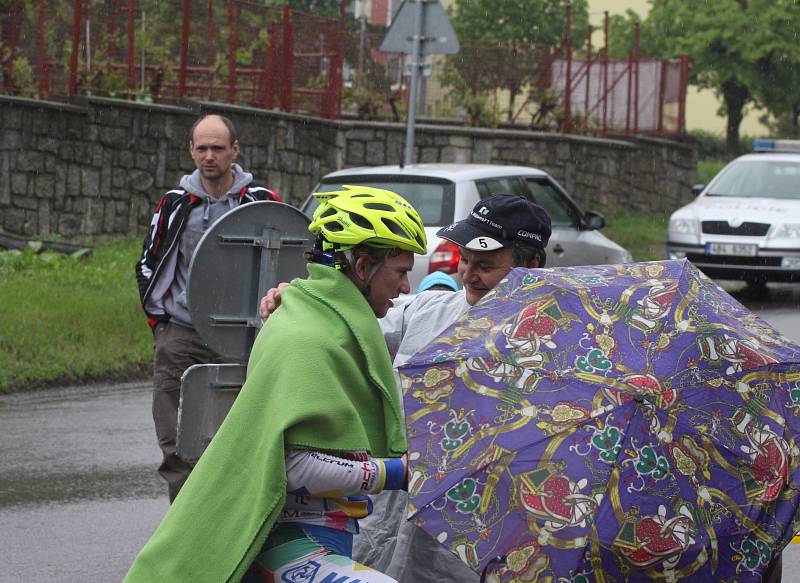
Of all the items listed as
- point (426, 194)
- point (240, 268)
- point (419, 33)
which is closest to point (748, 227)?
point (419, 33)

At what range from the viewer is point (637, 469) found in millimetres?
3211

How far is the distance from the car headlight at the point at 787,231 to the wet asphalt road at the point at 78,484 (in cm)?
815

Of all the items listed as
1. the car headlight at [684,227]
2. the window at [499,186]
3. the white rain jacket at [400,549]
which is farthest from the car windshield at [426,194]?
the white rain jacket at [400,549]

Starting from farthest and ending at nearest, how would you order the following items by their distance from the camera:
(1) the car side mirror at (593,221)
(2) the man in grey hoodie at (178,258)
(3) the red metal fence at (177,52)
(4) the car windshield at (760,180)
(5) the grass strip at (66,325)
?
1. (4) the car windshield at (760,180)
2. (3) the red metal fence at (177,52)
3. (1) the car side mirror at (593,221)
4. (5) the grass strip at (66,325)
5. (2) the man in grey hoodie at (178,258)

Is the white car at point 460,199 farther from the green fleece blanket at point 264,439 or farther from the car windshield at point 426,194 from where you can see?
the green fleece blanket at point 264,439

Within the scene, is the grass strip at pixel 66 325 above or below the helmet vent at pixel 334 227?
below

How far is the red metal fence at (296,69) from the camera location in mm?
17781

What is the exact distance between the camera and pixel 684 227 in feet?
57.9

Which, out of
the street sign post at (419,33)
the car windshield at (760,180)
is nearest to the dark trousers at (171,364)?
the street sign post at (419,33)

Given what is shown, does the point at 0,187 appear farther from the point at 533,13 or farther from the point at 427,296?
the point at 533,13

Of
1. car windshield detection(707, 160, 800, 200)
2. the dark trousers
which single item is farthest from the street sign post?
the dark trousers

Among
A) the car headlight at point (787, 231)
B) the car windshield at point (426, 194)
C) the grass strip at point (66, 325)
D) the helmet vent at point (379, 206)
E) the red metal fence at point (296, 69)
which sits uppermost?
the red metal fence at point (296, 69)

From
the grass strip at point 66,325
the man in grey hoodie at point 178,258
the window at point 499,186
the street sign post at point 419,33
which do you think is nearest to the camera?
the man in grey hoodie at point 178,258

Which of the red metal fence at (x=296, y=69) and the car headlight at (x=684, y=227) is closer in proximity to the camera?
the car headlight at (x=684, y=227)
